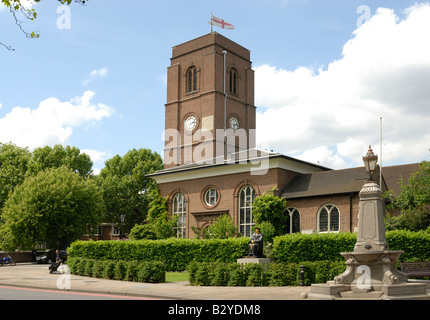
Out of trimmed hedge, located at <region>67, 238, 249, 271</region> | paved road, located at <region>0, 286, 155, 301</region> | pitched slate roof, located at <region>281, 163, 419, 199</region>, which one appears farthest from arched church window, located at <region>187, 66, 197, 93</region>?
paved road, located at <region>0, 286, 155, 301</region>

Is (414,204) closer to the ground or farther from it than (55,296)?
farther from it

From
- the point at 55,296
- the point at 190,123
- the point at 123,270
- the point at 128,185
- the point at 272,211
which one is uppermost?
the point at 190,123

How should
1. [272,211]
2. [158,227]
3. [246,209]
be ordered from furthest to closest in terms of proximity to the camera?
[158,227]
[246,209]
[272,211]

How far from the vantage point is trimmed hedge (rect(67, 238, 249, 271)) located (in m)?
28.6

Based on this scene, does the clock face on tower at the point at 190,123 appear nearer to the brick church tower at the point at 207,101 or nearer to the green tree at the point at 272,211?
the brick church tower at the point at 207,101

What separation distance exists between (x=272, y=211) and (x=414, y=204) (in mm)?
9815

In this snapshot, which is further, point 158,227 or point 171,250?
point 158,227

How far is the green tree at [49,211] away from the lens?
46156 mm

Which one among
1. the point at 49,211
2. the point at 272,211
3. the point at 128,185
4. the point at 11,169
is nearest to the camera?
the point at 272,211

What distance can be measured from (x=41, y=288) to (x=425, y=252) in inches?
717

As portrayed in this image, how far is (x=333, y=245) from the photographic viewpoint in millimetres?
25188

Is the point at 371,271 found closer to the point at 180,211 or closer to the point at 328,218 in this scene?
the point at 328,218

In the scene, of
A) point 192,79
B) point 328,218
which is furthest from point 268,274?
point 192,79
